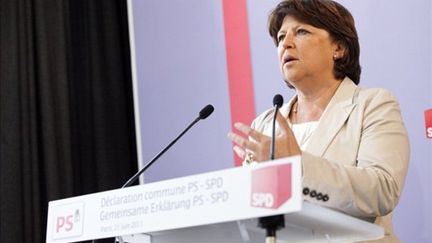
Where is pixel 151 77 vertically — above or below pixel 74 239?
above

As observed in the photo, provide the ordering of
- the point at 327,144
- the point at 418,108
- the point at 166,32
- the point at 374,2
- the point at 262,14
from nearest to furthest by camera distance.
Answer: the point at 327,144 → the point at 418,108 → the point at 374,2 → the point at 262,14 → the point at 166,32

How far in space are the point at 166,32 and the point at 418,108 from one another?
1378 mm

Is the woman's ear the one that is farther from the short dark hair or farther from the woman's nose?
the woman's nose

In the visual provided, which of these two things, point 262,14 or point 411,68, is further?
point 262,14

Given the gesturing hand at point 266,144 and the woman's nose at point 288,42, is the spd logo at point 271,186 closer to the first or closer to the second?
the gesturing hand at point 266,144

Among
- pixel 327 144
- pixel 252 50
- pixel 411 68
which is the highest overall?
pixel 252 50

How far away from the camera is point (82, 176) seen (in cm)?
379

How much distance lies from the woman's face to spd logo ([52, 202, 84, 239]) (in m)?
1.00

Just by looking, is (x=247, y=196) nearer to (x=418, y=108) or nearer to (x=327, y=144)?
(x=327, y=144)

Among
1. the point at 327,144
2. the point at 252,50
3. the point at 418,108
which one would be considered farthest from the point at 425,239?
the point at 252,50

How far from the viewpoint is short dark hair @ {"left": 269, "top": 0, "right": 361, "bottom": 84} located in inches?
101

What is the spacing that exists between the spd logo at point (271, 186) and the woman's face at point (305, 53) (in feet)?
3.80

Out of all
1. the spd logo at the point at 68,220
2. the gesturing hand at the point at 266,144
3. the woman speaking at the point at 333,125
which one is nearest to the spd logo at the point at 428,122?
the woman speaking at the point at 333,125

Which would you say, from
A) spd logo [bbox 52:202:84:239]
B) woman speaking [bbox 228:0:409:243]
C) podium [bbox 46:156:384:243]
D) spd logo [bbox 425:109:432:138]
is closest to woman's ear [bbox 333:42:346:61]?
woman speaking [bbox 228:0:409:243]
